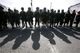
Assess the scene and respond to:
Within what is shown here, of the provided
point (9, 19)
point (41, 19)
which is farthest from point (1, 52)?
point (41, 19)

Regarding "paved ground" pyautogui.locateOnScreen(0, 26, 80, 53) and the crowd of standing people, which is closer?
"paved ground" pyautogui.locateOnScreen(0, 26, 80, 53)

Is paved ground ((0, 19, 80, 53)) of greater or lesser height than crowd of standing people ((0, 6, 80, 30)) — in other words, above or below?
below

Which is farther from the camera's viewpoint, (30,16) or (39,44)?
(30,16)

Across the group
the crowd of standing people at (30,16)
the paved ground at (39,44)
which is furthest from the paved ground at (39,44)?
the crowd of standing people at (30,16)

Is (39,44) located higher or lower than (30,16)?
lower

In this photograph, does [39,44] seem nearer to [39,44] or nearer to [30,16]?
[39,44]

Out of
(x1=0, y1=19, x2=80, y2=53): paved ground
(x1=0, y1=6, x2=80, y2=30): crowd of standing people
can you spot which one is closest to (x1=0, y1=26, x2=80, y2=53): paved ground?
(x1=0, y1=19, x2=80, y2=53): paved ground

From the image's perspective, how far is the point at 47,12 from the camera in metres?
6.28

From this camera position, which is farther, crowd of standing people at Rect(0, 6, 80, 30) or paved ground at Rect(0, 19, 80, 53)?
crowd of standing people at Rect(0, 6, 80, 30)

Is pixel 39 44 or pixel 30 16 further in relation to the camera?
pixel 30 16

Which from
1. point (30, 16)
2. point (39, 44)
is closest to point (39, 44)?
point (39, 44)

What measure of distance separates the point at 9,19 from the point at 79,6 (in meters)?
12.2

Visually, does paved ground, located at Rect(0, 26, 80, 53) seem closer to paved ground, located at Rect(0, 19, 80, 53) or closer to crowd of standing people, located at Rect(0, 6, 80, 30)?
paved ground, located at Rect(0, 19, 80, 53)

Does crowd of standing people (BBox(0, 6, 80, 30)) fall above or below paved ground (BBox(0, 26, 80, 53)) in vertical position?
above
